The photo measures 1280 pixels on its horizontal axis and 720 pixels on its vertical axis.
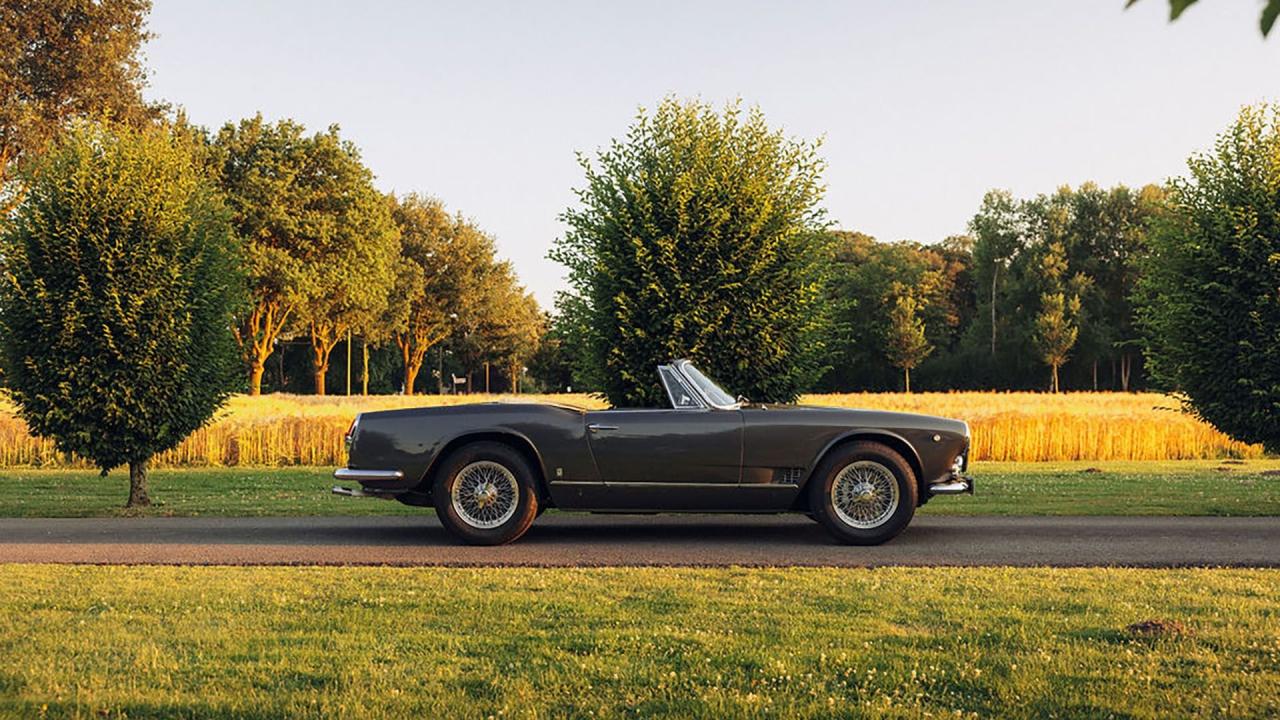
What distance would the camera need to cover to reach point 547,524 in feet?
38.3

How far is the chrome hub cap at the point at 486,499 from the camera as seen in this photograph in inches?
387

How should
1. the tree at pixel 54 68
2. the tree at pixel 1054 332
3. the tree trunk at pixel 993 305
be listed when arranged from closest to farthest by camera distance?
1. the tree at pixel 54 68
2. the tree at pixel 1054 332
3. the tree trunk at pixel 993 305

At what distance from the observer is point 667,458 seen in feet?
32.1

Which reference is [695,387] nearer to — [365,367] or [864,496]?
[864,496]

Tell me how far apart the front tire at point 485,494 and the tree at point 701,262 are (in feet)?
14.7

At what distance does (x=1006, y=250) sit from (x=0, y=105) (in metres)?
62.8

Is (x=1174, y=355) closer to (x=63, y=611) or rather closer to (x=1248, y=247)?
(x=1248, y=247)

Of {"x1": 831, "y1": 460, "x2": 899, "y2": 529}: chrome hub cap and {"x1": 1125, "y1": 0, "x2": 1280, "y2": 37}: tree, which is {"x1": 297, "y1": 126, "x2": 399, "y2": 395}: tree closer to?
{"x1": 831, "y1": 460, "x2": 899, "y2": 529}: chrome hub cap

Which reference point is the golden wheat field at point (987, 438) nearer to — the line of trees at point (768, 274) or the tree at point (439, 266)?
the line of trees at point (768, 274)

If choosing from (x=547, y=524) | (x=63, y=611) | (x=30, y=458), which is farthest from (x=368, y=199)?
(x=63, y=611)

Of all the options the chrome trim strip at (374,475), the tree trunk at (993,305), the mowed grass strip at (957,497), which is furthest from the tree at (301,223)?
the tree trunk at (993,305)

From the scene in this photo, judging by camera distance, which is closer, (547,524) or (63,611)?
(63,611)

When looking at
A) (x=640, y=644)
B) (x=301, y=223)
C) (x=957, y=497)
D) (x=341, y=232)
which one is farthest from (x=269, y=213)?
(x=640, y=644)

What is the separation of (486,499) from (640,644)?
14.9 ft
